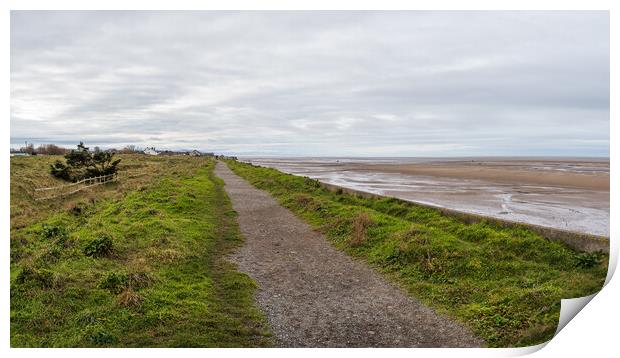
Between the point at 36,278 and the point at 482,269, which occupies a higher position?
the point at 36,278

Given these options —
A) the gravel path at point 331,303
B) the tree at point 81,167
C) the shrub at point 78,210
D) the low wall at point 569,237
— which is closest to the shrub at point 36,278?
the gravel path at point 331,303

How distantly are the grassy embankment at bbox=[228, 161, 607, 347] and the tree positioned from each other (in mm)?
37798

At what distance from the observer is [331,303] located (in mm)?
8812

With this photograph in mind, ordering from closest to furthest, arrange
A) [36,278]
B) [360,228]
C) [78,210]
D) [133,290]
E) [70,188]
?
[133,290], [36,278], [360,228], [78,210], [70,188]

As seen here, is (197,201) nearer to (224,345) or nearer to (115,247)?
(115,247)

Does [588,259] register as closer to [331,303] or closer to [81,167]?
[331,303]

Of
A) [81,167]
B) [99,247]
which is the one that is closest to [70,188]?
[81,167]

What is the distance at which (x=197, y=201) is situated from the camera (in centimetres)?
2245

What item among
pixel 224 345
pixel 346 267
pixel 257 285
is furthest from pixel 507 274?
pixel 224 345

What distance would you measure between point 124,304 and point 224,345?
2266 mm

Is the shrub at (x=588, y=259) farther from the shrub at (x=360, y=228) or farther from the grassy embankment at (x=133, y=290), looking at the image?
the grassy embankment at (x=133, y=290)

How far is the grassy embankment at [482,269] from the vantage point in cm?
765

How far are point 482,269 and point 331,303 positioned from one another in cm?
405

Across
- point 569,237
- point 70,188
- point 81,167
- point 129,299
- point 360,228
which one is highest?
point 81,167
